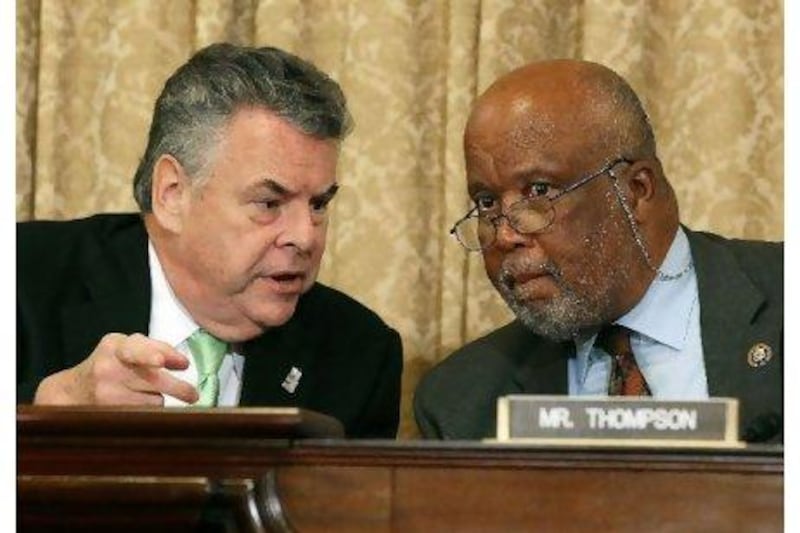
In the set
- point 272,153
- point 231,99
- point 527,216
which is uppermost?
point 231,99

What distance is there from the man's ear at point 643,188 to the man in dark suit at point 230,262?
1.79ft

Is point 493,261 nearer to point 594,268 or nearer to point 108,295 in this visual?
point 594,268

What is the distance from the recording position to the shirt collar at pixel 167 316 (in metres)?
2.89

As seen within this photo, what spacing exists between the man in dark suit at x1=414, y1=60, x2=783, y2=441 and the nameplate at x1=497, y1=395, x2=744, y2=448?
0.85 metres

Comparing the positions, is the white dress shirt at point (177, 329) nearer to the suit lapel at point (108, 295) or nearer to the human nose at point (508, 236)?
the suit lapel at point (108, 295)

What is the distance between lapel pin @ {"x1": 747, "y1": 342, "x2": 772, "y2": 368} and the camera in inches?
99.1

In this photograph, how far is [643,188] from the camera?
265 cm

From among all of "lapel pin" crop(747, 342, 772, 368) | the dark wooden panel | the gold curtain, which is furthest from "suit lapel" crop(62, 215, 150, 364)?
the dark wooden panel

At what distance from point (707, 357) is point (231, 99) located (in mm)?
953

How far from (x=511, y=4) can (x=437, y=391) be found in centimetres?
93

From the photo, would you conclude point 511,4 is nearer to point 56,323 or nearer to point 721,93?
point 721,93

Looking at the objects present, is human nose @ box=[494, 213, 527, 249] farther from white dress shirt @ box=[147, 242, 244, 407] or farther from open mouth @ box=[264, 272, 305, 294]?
white dress shirt @ box=[147, 242, 244, 407]

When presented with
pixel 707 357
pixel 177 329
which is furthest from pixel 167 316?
pixel 707 357

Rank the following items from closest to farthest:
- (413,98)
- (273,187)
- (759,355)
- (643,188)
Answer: (759,355) < (643,188) < (273,187) < (413,98)
